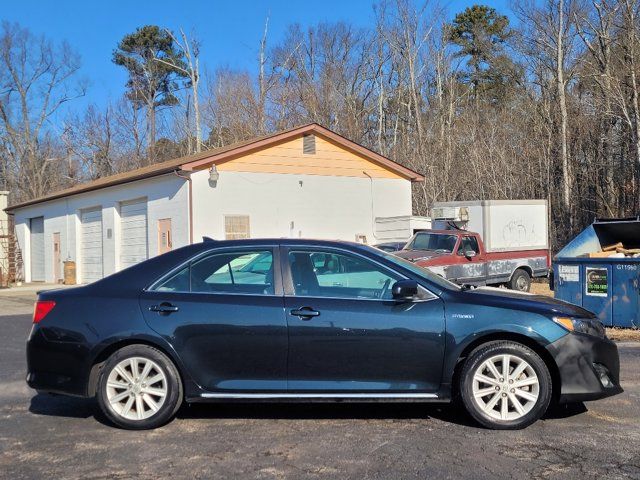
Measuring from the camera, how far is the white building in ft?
67.2

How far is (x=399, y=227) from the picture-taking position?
887 inches

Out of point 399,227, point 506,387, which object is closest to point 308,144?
point 399,227

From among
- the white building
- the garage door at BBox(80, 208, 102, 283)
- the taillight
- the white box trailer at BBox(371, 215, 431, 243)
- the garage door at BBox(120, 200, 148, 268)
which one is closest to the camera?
the taillight

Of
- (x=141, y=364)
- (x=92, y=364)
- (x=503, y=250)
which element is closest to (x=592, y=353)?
(x=141, y=364)

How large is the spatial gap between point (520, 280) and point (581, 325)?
44.1 feet

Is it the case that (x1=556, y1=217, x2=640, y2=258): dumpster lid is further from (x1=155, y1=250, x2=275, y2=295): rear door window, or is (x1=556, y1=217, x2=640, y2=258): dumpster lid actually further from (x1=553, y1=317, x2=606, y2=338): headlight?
(x1=155, y1=250, x2=275, y2=295): rear door window

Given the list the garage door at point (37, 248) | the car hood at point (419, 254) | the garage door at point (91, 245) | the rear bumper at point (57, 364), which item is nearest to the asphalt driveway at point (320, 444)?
the rear bumper at point (57, 364)

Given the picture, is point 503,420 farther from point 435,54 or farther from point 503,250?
point 435,54

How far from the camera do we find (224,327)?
5.39 metres

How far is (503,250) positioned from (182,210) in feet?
30.9

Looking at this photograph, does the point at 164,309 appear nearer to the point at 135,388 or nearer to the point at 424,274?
the point at 135,388

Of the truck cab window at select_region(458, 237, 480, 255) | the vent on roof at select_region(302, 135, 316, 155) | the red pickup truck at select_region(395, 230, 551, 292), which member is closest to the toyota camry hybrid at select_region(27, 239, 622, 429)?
the red pickup truck at select_region(395, 230, 551, 292)

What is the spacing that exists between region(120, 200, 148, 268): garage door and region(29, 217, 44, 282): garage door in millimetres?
8925

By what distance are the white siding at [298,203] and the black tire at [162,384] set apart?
48.4ft
